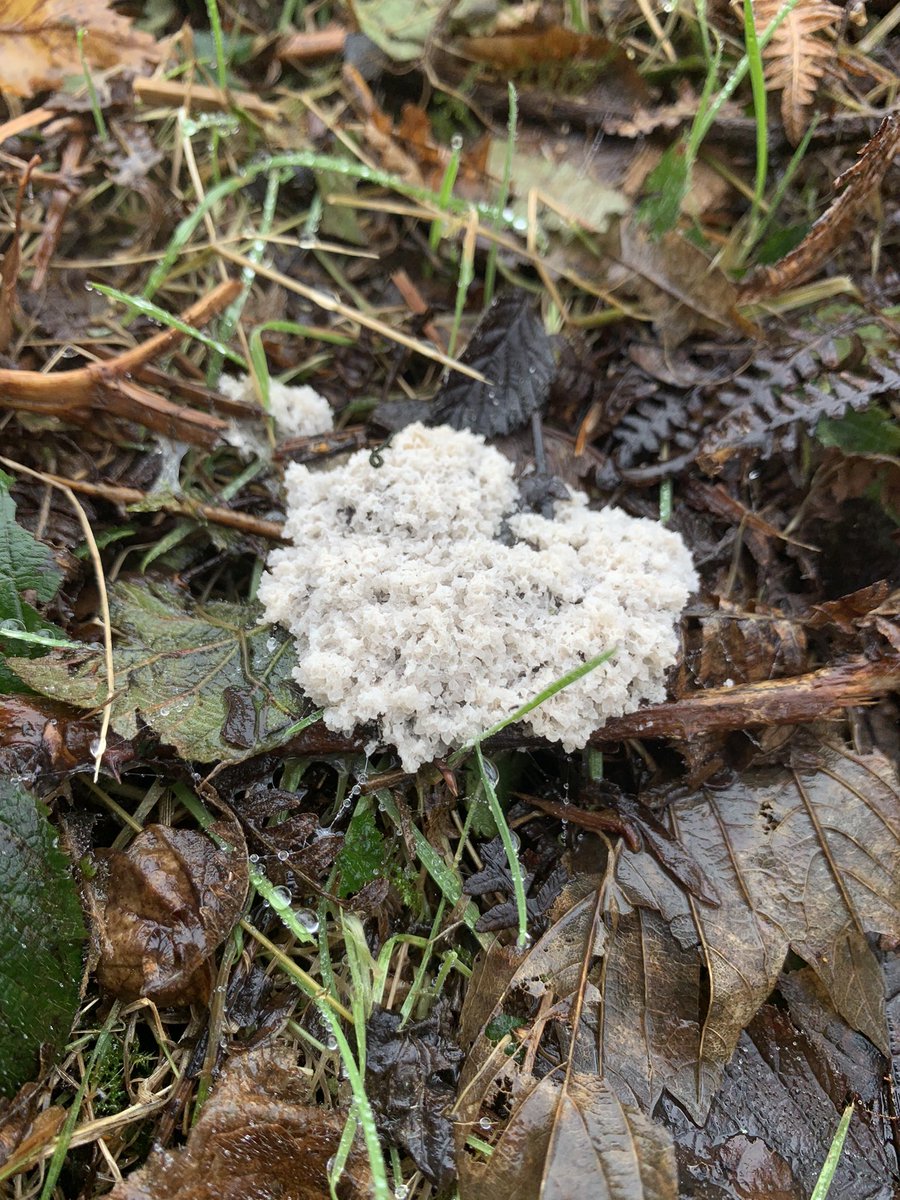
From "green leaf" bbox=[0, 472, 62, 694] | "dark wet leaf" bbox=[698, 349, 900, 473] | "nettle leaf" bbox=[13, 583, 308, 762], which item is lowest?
"nettle leaf" bbox=[13, 583, 308, 762]

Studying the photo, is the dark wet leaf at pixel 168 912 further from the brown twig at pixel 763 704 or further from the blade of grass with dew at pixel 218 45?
the blade of grass with dew at pixel 218 45

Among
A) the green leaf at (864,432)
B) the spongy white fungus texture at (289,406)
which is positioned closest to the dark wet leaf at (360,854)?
the spongy white fungus texture at (289,406)

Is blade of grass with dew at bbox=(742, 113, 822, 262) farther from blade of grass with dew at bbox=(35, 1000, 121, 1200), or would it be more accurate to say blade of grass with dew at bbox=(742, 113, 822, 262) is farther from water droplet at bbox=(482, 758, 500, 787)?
blade of grass with dew at bbox=(35, 1000, 121, 1200)

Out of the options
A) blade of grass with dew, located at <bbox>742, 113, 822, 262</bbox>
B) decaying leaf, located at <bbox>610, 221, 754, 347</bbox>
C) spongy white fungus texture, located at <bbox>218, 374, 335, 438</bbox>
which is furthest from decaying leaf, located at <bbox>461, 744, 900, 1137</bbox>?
blade of grass with dew, located at <bbox>742, 113, 822, 262</bbox>

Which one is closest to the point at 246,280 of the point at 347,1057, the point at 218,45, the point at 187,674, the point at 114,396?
the point at 114,396

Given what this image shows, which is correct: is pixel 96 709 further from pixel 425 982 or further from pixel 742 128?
pixel 742 128

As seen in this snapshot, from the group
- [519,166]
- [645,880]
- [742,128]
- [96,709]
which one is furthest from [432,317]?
[645,880]

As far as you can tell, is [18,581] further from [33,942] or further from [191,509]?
[33,942]
